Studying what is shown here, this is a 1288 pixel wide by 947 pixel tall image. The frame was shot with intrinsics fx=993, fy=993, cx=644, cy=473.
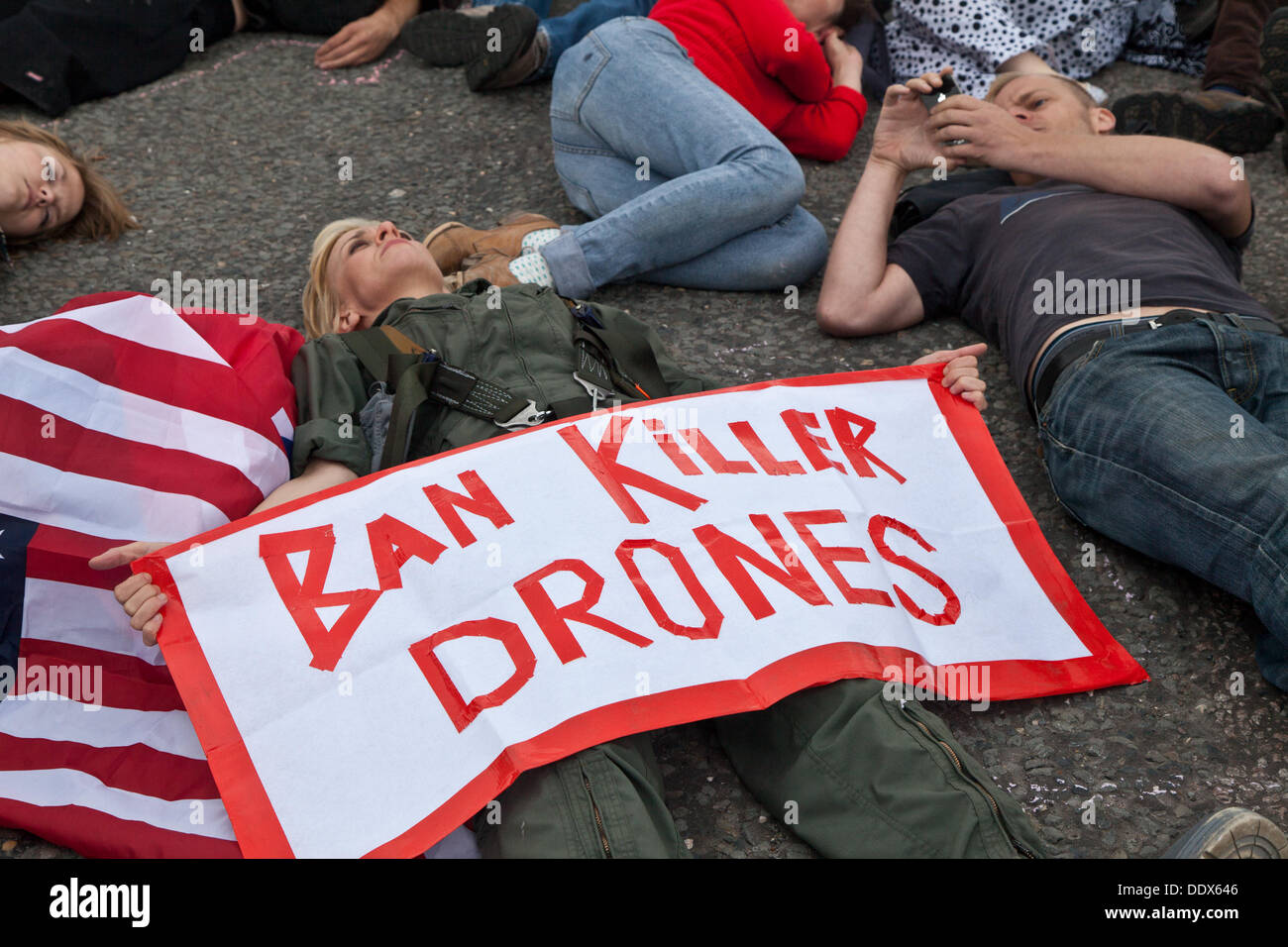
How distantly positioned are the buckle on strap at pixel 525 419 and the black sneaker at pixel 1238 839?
128cm

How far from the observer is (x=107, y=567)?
4.93 ft

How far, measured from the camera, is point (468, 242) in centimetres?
279

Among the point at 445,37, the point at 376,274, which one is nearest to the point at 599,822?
the point at 376,274

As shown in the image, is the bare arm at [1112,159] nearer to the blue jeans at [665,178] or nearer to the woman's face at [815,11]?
the blue jeans at [665,178]

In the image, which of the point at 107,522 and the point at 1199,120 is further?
the point at 1199,120

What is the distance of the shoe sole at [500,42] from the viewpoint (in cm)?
361

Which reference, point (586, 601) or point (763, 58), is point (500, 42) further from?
point (586, 601)

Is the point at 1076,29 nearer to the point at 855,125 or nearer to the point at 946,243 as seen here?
the point at 855,125

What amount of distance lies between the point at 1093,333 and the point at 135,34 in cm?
353

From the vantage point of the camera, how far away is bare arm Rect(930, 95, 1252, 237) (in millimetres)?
2406

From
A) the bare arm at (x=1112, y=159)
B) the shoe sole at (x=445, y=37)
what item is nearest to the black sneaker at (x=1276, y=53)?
the bare arm at (x=1112, y=159)
